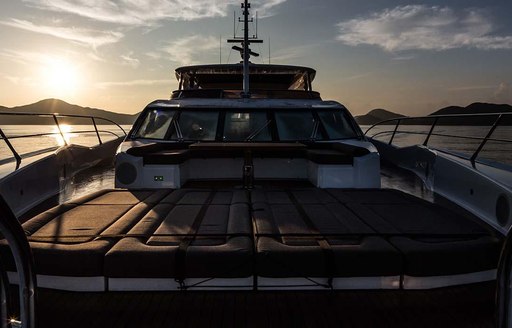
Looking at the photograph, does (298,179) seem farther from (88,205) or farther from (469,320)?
(469,320)

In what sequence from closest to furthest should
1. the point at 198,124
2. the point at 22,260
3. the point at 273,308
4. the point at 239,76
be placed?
the point at 22,260, the point at 273,308, the point at 198,124, the point at 239,76

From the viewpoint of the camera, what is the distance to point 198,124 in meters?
6.98

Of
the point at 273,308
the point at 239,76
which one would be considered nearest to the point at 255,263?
the point at 273,308

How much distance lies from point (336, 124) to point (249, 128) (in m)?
1.59

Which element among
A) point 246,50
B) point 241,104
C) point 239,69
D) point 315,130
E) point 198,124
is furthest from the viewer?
point 239,69

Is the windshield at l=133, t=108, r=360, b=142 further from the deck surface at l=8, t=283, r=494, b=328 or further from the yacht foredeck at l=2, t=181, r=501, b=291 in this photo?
the deck surface at l=8, t=283, r=494, b=328

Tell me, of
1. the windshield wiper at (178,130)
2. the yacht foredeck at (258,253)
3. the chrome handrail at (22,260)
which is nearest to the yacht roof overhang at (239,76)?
the windshield wiper at (178,130)

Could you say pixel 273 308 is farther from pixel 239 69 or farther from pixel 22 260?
pixel 239 69

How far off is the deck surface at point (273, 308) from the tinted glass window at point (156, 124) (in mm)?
4582

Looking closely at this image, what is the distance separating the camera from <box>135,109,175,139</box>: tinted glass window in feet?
22.5

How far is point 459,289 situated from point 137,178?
434 centimetres

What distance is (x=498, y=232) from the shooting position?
387 cm

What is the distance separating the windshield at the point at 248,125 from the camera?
6.82 metres

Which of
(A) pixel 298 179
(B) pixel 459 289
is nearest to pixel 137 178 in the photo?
(A) pixel 298 179
